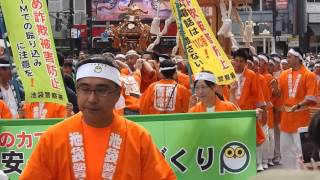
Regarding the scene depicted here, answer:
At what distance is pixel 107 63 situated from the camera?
146 inches

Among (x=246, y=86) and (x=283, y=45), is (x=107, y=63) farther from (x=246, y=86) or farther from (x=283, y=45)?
(x=283, y=45)

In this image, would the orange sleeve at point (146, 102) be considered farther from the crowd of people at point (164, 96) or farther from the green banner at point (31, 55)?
the green banner at point (31, 55)

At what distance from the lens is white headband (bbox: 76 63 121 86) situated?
12.0 ft

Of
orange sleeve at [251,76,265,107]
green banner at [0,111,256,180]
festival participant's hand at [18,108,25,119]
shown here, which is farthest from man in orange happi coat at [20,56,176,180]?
orange sleeve at [251,76,265,107]

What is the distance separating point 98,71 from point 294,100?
6.33m

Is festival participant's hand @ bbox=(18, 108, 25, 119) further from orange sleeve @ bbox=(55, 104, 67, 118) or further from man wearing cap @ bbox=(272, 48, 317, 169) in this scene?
man wearing cap @ bbox=(272, 48, 317, 169)

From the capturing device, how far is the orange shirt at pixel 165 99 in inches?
333

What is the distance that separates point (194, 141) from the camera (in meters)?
5.86

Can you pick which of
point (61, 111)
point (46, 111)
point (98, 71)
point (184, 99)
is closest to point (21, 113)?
point (46, 111)

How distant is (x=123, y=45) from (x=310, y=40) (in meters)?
26.2

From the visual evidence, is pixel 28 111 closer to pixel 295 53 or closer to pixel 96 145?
pixel 96 145

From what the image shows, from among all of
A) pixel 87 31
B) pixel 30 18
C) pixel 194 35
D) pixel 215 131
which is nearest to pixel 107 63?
pixel 215 131

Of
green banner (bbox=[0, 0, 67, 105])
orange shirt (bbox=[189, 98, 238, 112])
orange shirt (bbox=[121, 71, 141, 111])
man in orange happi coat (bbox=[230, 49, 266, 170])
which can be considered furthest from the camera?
man in orange happi coat (bbox=[230, 49, 266, 170])

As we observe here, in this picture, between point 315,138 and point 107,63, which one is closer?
point 315,138
